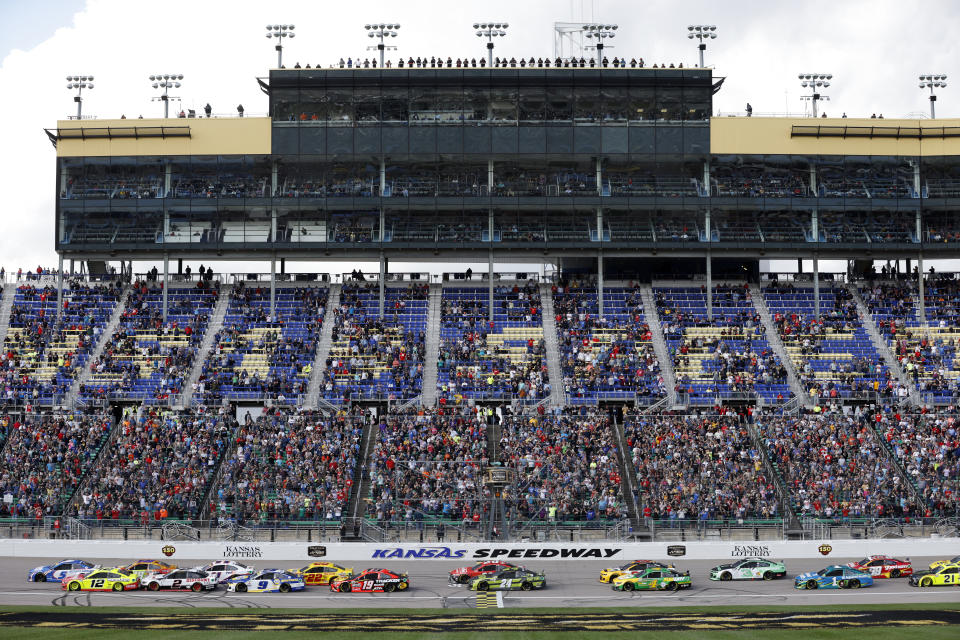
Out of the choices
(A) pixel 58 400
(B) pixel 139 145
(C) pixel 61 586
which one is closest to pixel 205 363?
(A) pixel 58 400

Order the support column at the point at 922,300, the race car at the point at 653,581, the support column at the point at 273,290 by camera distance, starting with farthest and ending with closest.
Answer: the support column at the point at 273,290
the support column at the point at 922,300
the race car at the point at 653,581

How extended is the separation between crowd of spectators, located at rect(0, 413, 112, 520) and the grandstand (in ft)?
1.20

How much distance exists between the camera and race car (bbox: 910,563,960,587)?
151ft

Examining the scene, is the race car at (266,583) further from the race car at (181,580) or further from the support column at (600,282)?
the support column at (600,282)

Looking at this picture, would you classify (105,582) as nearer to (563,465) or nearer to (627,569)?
(627,569)

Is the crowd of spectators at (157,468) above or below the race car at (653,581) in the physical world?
above

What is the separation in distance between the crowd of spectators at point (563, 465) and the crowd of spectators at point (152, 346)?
2059cm

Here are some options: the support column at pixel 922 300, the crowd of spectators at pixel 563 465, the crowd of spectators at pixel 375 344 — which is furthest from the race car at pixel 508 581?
the support column at pixel 922 300

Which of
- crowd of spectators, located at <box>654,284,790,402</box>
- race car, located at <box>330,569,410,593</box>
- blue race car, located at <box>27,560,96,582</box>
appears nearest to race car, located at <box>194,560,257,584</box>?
race car, located at <box>330,569,410,593</box>

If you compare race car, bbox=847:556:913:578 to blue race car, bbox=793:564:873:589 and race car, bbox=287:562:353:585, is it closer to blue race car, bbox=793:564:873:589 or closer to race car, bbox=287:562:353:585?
blue race car, bbox=793:564:873:589

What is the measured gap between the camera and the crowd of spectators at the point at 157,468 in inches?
2170

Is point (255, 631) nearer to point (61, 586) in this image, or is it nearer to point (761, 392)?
point (61, 586)

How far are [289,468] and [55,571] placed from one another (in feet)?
42.0

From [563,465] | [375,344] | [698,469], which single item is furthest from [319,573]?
[375,344]
